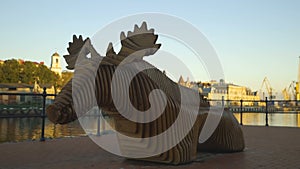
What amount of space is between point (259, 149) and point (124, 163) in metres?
3.30

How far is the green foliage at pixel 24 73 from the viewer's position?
46.0 metres

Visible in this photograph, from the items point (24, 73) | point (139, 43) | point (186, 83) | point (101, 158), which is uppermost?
point (24, 73)

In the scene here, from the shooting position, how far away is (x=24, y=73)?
157 feet

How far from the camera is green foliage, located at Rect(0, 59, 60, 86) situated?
46.0 metres

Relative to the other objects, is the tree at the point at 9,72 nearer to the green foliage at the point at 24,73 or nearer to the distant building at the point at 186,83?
the green foliage at the point at 24,73

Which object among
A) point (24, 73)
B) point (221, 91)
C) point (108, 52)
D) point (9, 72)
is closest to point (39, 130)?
point (221, 91)

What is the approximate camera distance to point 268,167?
4613mm

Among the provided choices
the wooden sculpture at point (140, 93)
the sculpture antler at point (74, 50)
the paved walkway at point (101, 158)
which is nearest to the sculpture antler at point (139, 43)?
the wooden sculpture at point (140, 93)

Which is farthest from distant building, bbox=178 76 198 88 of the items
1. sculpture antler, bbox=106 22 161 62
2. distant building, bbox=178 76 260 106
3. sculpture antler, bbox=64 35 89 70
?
sculpture antler, bbox=64 35 89 70

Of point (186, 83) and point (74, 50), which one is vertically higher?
point (74, 50)

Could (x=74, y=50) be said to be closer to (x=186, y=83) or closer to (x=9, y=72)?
(x=186, y=83)

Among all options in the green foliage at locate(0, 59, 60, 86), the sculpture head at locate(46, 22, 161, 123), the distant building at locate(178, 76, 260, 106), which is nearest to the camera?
the sculpture head at locate(46, 22, 161, 123)

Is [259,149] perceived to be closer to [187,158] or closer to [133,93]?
[187,158]

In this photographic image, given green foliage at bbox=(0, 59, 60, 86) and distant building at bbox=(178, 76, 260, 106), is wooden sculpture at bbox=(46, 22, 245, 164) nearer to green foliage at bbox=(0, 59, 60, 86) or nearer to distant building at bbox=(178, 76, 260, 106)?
distant building at bbox=(178, 76, 260, 106)
